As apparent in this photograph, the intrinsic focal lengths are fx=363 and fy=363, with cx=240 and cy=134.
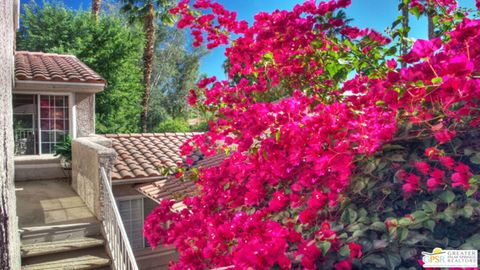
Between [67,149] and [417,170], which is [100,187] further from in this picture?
[417,170]

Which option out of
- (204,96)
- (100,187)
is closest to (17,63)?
(100,187)

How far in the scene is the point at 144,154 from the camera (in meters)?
11.9

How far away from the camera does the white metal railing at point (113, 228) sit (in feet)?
19.7

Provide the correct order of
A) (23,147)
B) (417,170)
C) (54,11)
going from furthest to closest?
(54,11) → (23,147) → (417,170)

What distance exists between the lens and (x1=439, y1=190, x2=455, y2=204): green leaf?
6.36 feet

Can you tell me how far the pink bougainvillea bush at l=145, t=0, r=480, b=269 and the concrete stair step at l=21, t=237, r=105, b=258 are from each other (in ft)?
11.2

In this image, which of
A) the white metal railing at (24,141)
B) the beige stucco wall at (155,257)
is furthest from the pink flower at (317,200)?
the white metal railing at (24,141)

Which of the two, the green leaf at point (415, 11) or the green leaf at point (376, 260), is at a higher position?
the green leaf at point (415, 11)

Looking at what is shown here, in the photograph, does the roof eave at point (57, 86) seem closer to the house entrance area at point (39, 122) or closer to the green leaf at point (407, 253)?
the house entrance area at point (39, 122)

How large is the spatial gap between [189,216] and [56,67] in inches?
423

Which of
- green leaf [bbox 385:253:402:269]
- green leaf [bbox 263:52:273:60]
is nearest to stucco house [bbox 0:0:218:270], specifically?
green leaf [bbox 263:52:273:60]

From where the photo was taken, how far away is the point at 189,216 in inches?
160

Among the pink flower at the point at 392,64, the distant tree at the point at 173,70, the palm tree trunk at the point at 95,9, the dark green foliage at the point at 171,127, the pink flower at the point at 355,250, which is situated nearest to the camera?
the pink flower at the point at 355,250

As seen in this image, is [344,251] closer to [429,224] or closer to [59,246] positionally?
[429,224]
